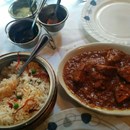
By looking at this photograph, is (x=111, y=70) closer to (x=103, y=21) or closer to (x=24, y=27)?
(x=103, y=21)

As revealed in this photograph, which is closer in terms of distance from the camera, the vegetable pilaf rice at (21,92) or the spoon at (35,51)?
the vegetable pilaf rice at (21,92)

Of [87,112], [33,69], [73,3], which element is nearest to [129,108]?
[87,112]

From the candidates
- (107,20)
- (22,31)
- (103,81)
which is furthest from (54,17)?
(103,81)

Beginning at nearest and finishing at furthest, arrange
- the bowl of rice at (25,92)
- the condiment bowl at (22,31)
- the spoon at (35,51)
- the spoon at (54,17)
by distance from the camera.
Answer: the bowl of rice at (25,92) → the spoon at (35,51) → the condiment bowl at (22,31) → the spoon at (54,17)

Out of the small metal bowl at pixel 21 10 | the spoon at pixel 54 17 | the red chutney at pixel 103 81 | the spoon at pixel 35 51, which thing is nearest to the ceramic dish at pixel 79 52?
the red chutney at pixel 103 81

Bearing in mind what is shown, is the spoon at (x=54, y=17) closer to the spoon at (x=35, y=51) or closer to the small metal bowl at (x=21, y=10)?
the small metal bowl at (x=21, y=10)

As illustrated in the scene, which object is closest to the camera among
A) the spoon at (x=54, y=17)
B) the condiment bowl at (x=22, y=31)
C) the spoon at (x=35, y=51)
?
the spoon at (x=35, y=51)

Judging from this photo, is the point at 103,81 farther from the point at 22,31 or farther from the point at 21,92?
the point at 22,31
